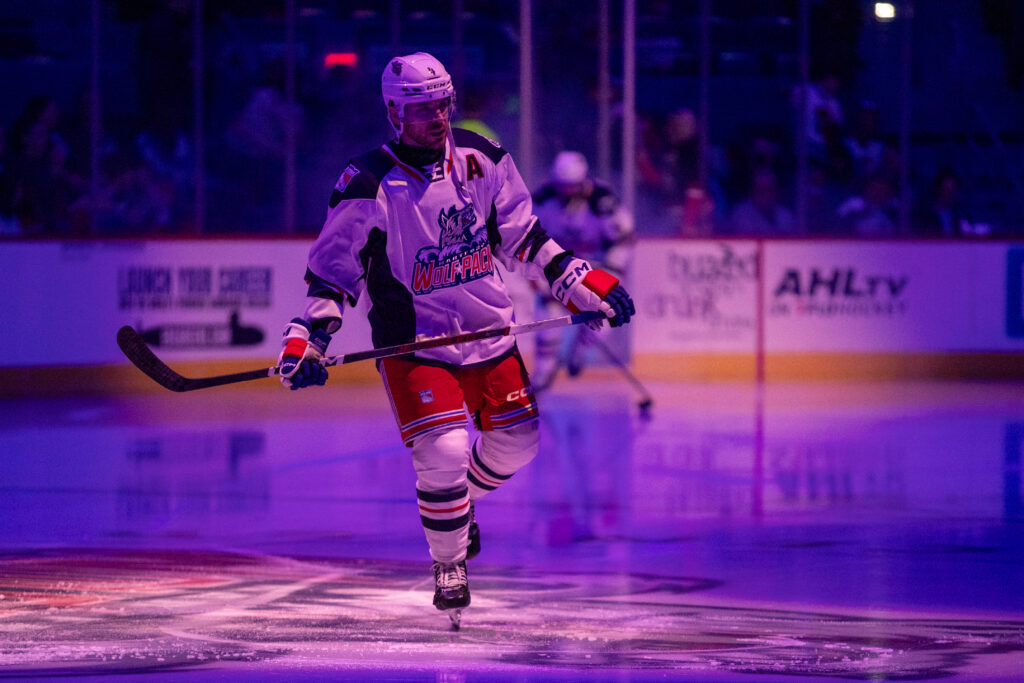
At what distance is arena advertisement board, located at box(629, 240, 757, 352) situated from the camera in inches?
398

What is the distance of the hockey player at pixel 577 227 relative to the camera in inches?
350

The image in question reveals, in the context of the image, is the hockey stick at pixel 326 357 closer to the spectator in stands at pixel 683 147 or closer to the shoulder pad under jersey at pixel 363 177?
the shoulder pad under jersey at pixel 363 177

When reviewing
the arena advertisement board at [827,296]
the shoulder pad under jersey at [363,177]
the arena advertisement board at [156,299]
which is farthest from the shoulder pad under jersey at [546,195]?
the shoulder pad under jersey at [363,177]

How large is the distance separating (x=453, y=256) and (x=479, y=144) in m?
0.34

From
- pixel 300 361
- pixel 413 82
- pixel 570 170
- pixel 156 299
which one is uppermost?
pixel 570 170

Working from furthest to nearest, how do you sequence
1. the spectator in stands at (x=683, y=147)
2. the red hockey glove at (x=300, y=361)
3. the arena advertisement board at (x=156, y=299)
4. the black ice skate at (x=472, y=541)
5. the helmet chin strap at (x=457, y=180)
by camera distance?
the spectator in stands at (x=683, y=147) < the arena advertisement board at (x=156, y=299) < the black ice skate at (x=472, y=541) < the helmet chin strap at (x=457, y=180) < the red hockey glove at (x=300, y=361)

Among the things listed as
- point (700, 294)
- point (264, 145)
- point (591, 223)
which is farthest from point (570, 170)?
point (264, 145)

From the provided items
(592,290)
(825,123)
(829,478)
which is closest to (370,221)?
(592,290)

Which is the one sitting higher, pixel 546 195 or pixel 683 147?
pixel 683 147

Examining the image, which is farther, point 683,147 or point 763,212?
point 683,147

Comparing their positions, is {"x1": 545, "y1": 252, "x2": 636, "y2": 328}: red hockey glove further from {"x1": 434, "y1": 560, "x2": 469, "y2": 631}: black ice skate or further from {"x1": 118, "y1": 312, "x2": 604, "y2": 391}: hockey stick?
{"x1": 434, "y1": 560, "x2": 469, "y2": 631}: black ice skate

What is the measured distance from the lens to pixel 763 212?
415 inches

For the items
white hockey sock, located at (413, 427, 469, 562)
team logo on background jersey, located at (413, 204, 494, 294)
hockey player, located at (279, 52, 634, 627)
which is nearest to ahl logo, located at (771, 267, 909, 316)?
hockey player, located at (279, 52, 634, 627)

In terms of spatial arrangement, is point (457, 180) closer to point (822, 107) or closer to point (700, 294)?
point (700, 294)
